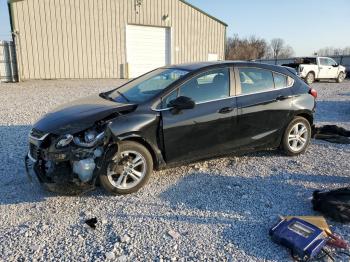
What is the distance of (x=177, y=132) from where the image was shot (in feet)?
14.6

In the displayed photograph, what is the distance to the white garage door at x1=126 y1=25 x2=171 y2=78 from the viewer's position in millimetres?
20062

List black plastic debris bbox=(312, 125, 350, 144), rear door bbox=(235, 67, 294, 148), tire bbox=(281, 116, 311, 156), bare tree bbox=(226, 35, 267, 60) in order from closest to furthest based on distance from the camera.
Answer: rear door bbox=(235, 67, 294, 148) → tire bbox=(281, 116, 311, 156) → black plastic debris bbox=(312, 125, 350, 144) → bare tree bbox=(226, 35, 267, 60)

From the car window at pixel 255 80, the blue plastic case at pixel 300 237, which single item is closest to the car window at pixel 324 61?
the car window at pixel 255 80

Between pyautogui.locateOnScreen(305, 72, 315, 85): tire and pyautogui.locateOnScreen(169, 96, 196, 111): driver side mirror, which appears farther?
pyautogui.locateOnScreen(305, 72, 315, 85): tire

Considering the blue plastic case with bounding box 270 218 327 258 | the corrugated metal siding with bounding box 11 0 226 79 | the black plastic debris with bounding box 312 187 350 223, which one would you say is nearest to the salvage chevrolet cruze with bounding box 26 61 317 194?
the black plastic debris with bounding box 312 187 350 223

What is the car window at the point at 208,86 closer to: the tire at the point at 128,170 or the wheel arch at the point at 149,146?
the wheel arch at the point at 149,146

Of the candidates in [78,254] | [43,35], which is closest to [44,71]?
[43,35]

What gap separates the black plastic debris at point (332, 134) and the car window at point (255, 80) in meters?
2.09

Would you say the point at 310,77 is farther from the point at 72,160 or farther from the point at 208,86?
the point at 72,160

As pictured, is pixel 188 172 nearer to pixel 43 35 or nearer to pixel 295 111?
pixel 295 111

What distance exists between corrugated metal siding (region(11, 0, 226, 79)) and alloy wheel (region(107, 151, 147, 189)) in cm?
1530

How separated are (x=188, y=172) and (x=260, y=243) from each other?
1.93 meters

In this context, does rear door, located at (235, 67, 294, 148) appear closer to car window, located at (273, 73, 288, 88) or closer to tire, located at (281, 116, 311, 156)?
car window, located at (273, 73, 288, 88)

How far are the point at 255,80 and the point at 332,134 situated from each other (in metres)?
2.97
